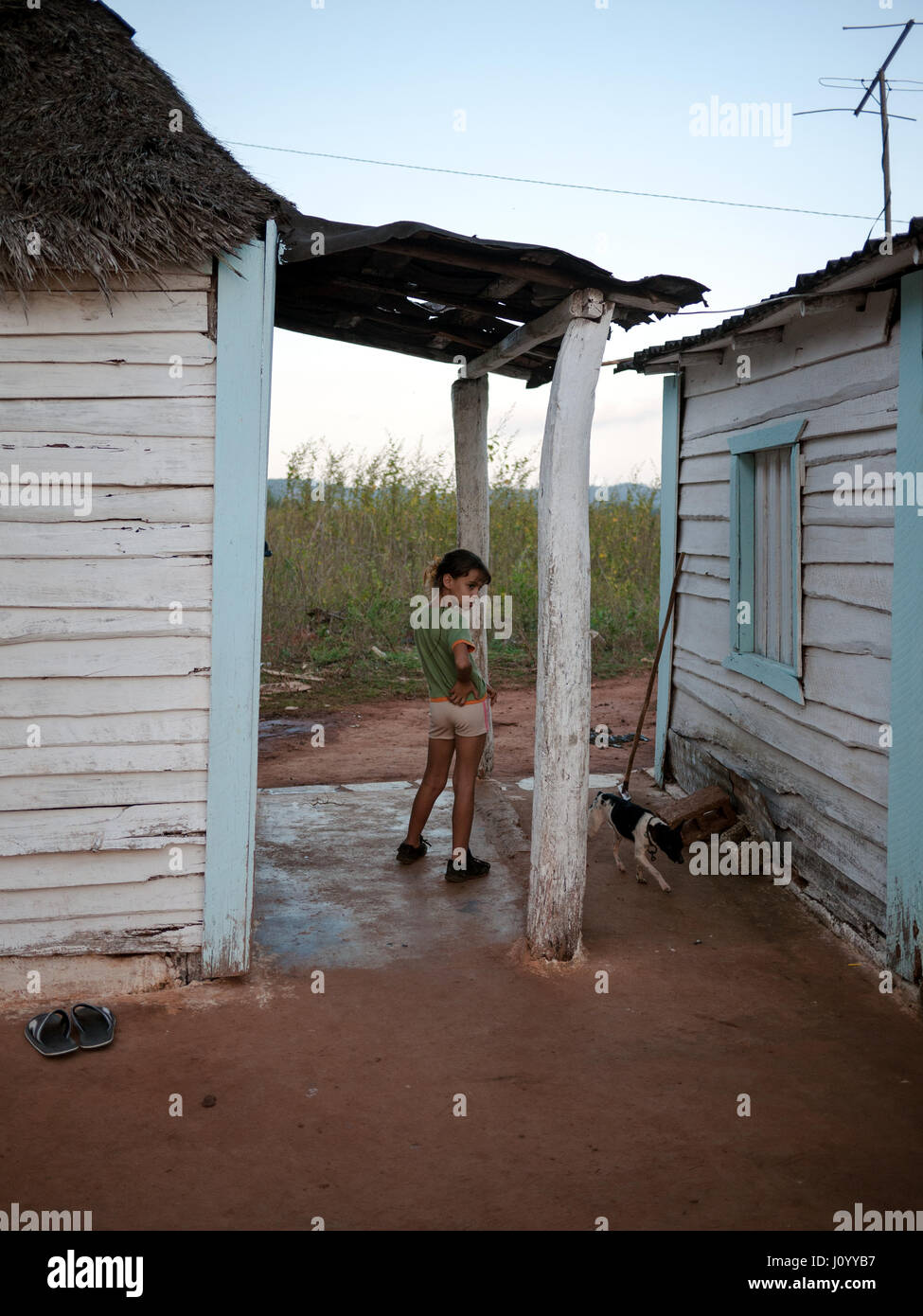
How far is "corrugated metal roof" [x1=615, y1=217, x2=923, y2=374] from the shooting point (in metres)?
3.89

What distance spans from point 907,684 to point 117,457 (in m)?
3.51

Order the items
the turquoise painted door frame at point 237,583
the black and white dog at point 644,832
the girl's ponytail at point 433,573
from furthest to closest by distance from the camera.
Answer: the black and white dog at point 644,832 → the girl's ponytail at point 433,573 → the turquoise painted door frame at point 237,583

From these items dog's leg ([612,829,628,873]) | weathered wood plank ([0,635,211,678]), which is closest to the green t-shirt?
dog's leg ([612,829,628,873])

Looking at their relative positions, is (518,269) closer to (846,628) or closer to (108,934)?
(846,628)

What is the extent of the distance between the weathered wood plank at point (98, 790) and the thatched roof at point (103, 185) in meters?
2.00

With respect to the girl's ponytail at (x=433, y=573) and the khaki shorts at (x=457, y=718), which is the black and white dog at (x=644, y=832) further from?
the girl's ponytail at (x=433, y=573)

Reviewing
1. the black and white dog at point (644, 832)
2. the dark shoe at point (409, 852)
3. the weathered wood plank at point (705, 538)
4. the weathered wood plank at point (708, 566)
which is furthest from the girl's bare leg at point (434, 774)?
the weathered wood plank at point (705, 538)

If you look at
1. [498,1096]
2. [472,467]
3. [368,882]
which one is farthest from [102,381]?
[472,467]

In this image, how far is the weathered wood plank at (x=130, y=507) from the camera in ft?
13.7
